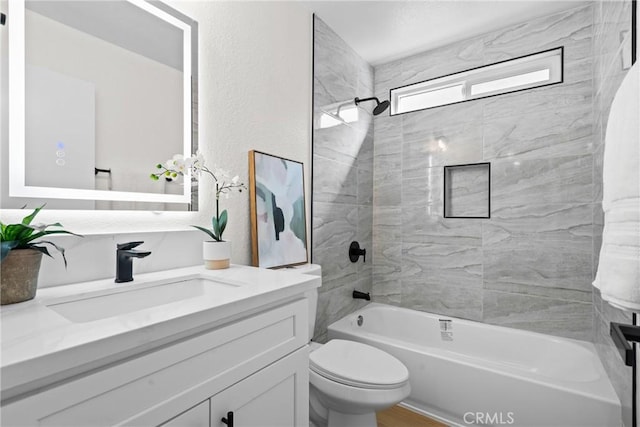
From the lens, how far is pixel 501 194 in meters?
2.29

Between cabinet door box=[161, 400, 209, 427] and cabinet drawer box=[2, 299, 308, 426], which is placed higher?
cabinet drawer box=[2, 299, 308, 426]

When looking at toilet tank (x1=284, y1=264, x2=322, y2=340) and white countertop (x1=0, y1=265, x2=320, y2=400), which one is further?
toilet tank (x1=284, y1=264, x2=322, y2=340)

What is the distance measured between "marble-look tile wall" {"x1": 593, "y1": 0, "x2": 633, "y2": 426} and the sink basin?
1.68 metres

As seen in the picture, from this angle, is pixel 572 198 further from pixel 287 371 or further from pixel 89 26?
pixel 89 26

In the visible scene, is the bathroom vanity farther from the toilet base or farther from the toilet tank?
the toilet base

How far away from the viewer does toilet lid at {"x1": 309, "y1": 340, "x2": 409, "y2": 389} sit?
145 centimetres

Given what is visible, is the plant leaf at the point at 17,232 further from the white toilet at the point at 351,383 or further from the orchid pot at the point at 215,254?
the white toilet at the point at 351,383

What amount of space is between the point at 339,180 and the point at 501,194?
1.18m

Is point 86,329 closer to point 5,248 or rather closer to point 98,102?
point 5,248

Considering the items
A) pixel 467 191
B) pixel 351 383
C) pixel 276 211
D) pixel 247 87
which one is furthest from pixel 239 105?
pixel 467 191

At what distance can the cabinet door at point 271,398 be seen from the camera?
783mm

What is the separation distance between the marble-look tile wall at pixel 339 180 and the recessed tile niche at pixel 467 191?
66cm

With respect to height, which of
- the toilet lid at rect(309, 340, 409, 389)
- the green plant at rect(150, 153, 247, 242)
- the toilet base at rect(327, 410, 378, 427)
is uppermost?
the green plant at rect(150, 153, 247, 242)

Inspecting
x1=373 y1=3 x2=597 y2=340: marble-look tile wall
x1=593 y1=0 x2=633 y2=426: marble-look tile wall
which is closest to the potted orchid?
x1=593 y1=0 x2=633 y2=426: marble-look tile wall
